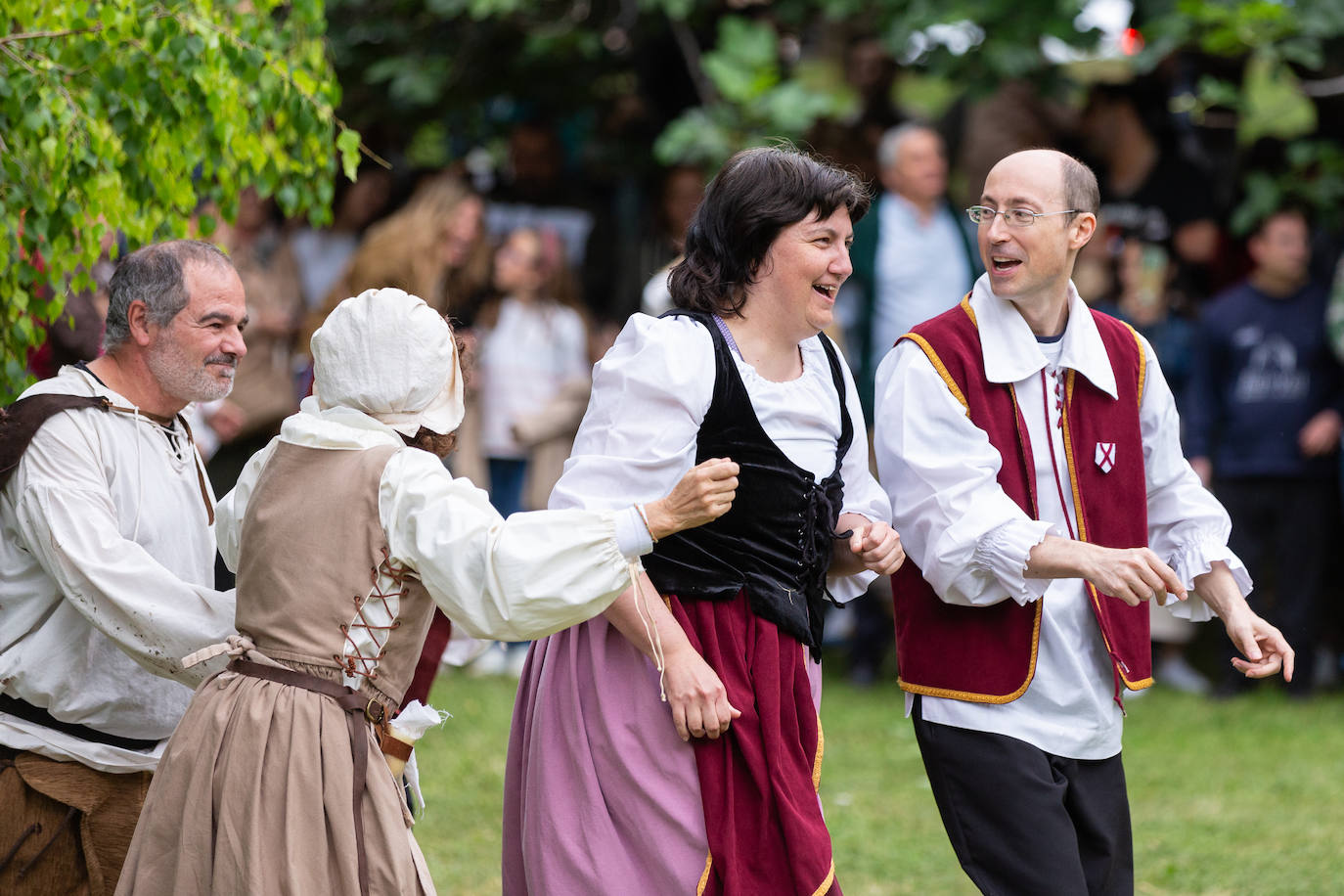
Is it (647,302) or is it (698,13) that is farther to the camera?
(698,13)

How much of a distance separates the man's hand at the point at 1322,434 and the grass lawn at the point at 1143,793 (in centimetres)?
120

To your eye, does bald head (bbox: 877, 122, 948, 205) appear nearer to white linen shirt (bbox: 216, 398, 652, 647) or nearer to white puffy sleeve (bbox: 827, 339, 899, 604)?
white puffy sleeve (bbox: 827, 339, 899, 604)

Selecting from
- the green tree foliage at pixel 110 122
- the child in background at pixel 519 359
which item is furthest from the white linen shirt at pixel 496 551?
the child in background at pixel 519 359

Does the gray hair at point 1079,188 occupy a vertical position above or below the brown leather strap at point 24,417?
above

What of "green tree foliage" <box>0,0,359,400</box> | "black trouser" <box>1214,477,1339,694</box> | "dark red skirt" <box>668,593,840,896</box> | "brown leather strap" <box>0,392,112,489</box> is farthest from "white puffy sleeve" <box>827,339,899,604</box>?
"black trouser" <box>1214,477,1339,694</box>

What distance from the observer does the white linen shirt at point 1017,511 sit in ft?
11.2

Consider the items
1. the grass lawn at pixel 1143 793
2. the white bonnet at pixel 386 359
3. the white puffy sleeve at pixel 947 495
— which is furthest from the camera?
the grass lawn at pixel 1143 793

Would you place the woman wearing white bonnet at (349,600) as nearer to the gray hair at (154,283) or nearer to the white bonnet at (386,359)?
the white bonnet at (386,359)

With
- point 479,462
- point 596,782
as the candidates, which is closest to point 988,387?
point 596,782

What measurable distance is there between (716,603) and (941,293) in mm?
4604

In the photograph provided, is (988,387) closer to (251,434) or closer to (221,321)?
(221,321)

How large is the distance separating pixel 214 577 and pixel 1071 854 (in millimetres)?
1965

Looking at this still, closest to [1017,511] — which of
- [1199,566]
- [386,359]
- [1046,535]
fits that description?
[1046,535]

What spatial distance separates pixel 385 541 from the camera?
2.96m
